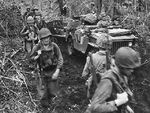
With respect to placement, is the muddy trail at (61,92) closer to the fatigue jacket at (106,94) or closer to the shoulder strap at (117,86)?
the fatigue jacket at (106,94)

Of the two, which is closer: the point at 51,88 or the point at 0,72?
the point at 51,88

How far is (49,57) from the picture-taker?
17.7ft

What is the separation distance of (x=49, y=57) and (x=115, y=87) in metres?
3.02

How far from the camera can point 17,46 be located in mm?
11102

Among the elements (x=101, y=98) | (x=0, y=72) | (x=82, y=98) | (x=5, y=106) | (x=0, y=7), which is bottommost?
(x=82, y=98)

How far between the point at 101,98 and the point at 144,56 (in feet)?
27.0

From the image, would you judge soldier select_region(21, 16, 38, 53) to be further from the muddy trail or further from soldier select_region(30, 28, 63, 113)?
soldier select_region(30, 28, 63, 113)

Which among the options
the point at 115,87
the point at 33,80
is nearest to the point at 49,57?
the point at 33,80

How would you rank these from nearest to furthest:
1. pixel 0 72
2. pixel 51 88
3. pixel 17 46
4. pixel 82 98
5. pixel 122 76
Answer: pixel 122 76, pixel 51 88, pixel 0 72, pixel 82 98, pixel 17 46

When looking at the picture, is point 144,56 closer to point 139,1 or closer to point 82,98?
point 82,98

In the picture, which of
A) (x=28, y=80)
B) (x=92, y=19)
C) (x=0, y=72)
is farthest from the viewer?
(x=92, y=19)

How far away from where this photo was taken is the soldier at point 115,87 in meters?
2.51

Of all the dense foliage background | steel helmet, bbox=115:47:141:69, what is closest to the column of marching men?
steel helmet, bbox=115:47:141:69

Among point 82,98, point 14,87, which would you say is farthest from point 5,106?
point 82,98
